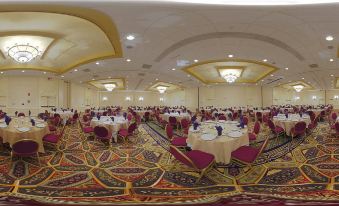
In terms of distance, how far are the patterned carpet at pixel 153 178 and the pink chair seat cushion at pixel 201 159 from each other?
0.98ft

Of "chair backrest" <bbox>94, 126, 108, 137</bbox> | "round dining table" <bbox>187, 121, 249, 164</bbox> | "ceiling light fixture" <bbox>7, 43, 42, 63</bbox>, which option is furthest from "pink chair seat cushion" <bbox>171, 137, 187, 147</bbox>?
"ceiling light fixture" <bbox>7, 43, 42, 63</bbox>

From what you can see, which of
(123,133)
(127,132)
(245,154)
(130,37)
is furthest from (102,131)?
(245,154)

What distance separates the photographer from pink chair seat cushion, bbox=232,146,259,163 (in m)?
4.09

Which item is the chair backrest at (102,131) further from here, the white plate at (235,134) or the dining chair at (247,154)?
the dining chair at (247,154)

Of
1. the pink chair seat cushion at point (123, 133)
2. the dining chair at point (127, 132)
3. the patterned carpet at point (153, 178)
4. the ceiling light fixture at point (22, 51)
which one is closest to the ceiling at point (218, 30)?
the ceiling light fixture at point (22, 51)

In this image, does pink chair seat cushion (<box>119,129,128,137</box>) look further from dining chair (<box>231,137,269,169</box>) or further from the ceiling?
dining chair (<box>231,137,269,169</box>)

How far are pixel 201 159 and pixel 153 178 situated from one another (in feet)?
2.99

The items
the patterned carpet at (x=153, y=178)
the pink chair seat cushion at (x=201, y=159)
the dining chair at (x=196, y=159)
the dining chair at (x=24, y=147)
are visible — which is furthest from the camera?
the dining chair at (x=24, y=147)

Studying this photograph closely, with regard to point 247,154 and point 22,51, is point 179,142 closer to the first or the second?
point 247,154

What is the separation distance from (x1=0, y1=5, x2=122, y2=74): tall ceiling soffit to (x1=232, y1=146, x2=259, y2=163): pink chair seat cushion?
13.7 ft

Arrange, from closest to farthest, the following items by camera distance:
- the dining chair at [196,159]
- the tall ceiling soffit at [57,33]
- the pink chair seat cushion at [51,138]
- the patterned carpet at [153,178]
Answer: the patterned carpet at [153,178], the dining chair at [196,159], the tall ceiling soffit at [57,33], the pink chair seat cushion at [51,138]

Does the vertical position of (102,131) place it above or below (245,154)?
above

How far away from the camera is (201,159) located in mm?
3949

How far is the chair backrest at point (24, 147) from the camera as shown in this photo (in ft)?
14.3
